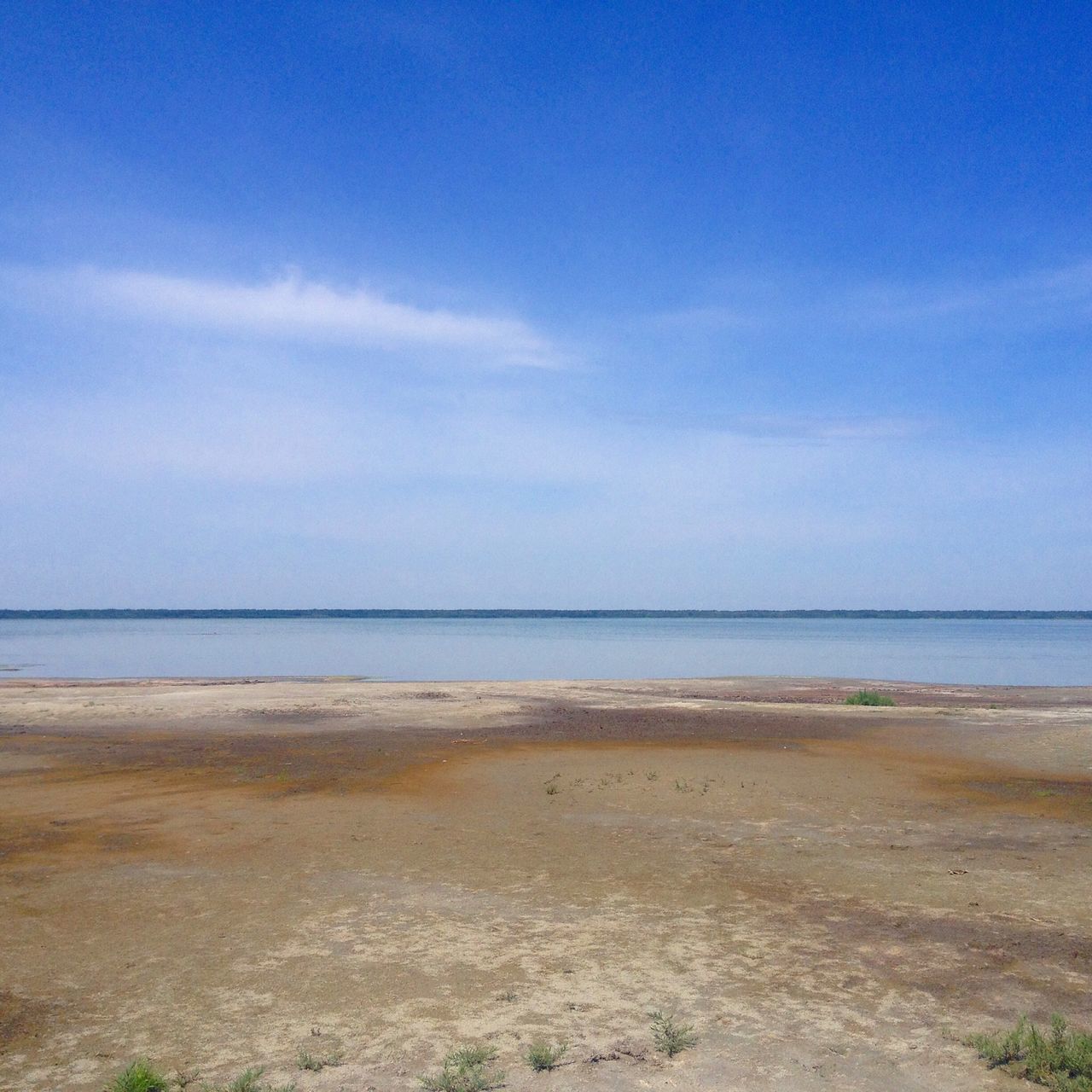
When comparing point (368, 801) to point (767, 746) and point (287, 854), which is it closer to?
point (287, 854)

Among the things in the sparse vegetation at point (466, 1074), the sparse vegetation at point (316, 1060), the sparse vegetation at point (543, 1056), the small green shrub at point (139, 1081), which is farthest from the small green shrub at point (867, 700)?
the small green shrub at point (139, 1081)

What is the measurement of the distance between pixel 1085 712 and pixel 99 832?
1213 inches

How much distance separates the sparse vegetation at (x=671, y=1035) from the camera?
6.47 metres

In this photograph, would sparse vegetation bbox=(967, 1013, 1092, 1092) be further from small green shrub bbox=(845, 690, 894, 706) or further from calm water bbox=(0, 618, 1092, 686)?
calm water bbox=(0, 618, 1092, 686)

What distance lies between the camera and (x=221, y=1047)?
656 cm

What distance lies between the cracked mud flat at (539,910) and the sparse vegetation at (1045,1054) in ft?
0.67

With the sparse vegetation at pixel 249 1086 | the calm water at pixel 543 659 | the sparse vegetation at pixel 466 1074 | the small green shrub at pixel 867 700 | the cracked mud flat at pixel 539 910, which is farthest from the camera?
the calm water at pixel 543 659

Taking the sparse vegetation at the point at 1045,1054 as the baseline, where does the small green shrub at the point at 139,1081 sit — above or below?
below

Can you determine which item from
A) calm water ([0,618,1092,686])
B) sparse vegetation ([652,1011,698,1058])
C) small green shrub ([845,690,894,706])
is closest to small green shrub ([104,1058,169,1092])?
sparse vegetation ([652,1011,698,1058])

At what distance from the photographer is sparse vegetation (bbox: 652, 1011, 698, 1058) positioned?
647 cm

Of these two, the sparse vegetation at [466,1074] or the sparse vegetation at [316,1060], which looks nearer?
the sparse vegetation at [466,1074]

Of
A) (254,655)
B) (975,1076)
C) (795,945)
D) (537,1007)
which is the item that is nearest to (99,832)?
(537,1007)

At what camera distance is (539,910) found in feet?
32.2

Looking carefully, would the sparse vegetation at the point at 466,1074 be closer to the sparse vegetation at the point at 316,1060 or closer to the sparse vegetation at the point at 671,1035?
the sparse vegetation at the point at 316,1060
